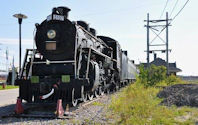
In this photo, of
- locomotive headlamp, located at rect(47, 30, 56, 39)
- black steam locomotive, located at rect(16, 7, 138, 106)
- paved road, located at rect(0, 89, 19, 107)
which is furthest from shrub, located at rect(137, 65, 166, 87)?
locomotive headlamp, located at rect(47, 30, 56, 39)

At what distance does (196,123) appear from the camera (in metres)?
5.71

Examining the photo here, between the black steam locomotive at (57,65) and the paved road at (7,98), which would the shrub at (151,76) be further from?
the paved road at (7,98)

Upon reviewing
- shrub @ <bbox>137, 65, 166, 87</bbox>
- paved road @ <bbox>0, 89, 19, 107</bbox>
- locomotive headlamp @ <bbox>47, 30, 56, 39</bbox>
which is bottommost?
paved road @ <bbox>0, 89, 19, 107</bbox>

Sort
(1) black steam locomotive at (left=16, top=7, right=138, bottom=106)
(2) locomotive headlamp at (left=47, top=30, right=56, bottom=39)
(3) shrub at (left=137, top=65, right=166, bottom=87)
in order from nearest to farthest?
1. (1) black steam locomotive at (left=16, top=7, right=138, bottom=106)
2. (2) locomotive headlamp at (left=47, top=30, right=56, bottom=39)
3. (3) shrub at (left=137, top=65, right=166, bottom=87)

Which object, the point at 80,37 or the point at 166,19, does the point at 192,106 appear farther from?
the point at 166,19

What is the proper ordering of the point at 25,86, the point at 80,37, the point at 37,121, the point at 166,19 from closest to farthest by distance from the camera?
the point at 37,121 → the point at 25,86 → the point at 80,37 → the point at 166,19

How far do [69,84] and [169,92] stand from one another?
18.5 feet

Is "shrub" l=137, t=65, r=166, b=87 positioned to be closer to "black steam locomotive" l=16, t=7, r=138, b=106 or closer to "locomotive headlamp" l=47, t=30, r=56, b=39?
"black steam locomotive" l=16, t=7, r=138, b=106

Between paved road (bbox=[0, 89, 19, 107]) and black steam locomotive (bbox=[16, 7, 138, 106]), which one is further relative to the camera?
paved road (bbox=[0, 89, 19, 107])

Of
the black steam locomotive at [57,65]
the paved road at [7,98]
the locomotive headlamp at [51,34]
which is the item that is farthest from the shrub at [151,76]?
the locomotive headlamp at [51,34]

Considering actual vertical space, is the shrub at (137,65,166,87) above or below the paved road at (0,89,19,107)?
above

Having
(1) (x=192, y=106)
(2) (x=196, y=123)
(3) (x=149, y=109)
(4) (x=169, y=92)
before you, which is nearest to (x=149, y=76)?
(4) (x=169, y=92)

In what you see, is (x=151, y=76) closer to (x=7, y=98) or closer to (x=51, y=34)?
(x=7, y=98)

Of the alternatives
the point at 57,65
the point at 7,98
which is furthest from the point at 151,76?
the point at 57,65
